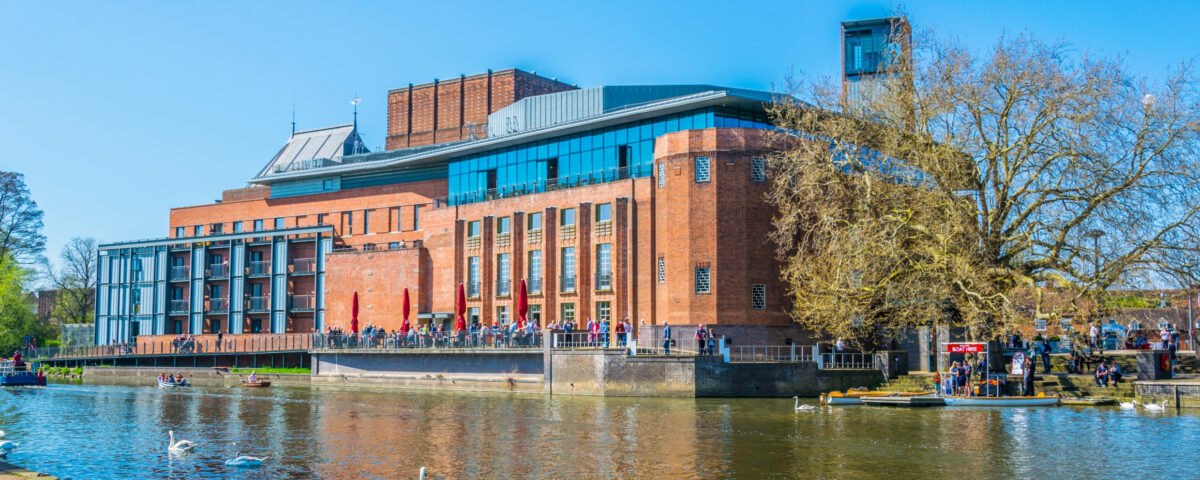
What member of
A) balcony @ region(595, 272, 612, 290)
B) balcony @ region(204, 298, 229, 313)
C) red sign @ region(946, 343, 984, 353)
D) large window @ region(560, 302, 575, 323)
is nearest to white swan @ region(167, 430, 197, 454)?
red sign @ region(946, 343, 984, 353)

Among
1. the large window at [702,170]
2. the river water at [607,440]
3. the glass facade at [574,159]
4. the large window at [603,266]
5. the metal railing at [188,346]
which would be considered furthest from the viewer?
the metal railing at [188,346]

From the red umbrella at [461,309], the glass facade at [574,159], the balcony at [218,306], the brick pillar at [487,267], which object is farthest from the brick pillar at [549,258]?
the balcony at [218,306]

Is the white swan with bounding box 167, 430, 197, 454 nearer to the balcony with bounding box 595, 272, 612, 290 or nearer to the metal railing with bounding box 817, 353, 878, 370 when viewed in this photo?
the metal railing with bounding box 817, 353, 878, 370

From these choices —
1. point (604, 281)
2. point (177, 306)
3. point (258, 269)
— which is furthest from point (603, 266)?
point (177, 306)

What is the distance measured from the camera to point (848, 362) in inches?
1839

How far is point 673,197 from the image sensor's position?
50.8 metres

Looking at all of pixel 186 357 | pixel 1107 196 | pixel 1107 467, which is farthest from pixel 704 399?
pixel 186 357

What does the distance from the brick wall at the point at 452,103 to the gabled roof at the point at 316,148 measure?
145 inches

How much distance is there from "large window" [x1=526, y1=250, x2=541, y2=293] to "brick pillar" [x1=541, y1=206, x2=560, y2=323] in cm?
86

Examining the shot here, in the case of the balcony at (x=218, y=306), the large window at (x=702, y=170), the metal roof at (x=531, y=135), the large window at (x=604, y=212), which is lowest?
the balcony at (x=218, y=306)

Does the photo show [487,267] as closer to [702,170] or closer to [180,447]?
[702,170]

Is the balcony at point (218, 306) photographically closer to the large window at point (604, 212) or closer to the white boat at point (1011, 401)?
the large window at point (604, 212)

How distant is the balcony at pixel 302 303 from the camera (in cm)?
7325

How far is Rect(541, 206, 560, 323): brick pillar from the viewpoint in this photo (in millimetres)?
58406
